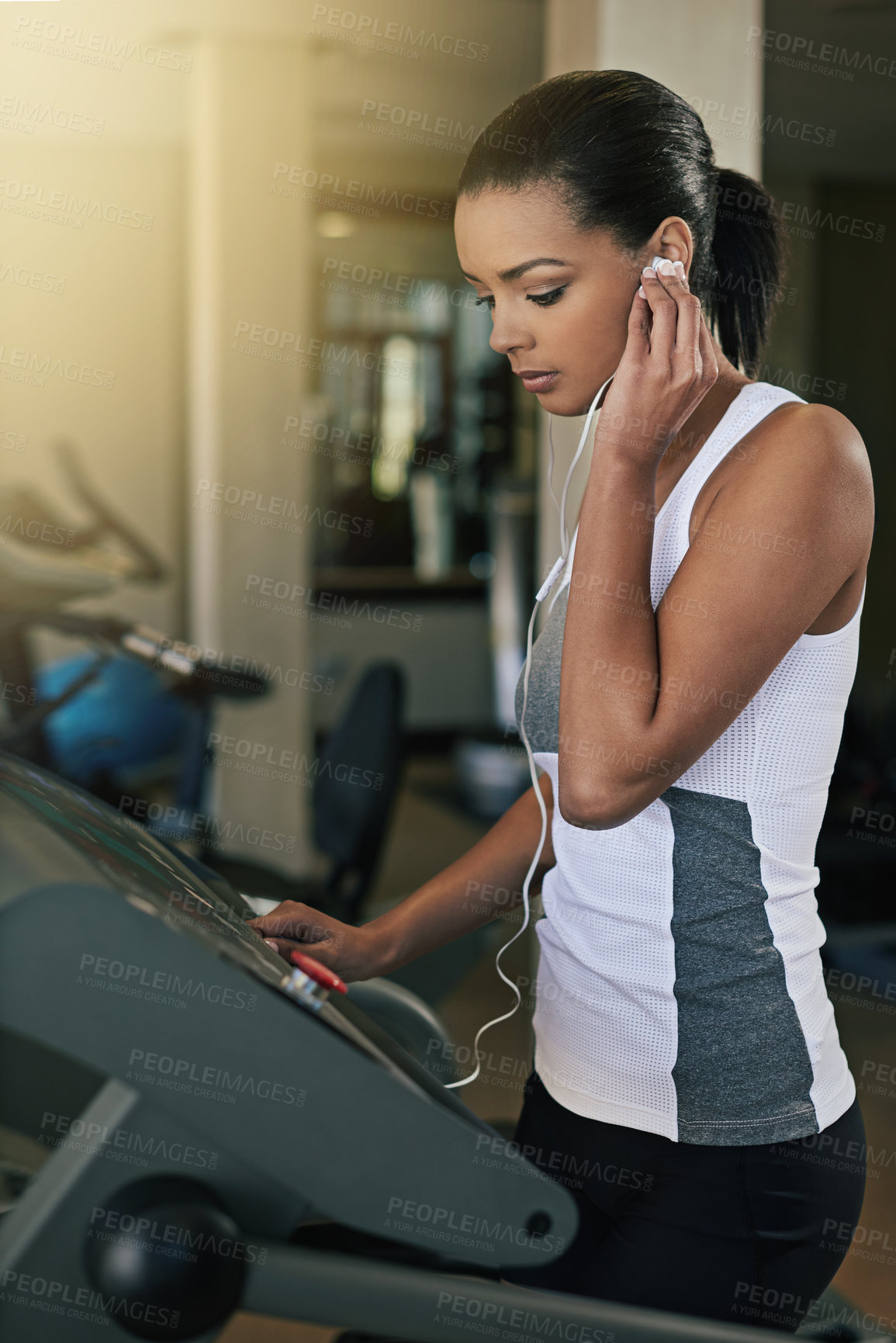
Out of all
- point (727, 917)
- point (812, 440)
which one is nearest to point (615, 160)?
point (812, 440)

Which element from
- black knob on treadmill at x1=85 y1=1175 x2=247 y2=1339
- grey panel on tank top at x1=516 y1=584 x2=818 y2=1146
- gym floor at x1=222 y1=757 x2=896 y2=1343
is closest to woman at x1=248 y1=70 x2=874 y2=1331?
grey panel on tank top at x1=516 y1=584 x2=818 y2=1146

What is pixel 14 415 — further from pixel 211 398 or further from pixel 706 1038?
pixel 706 1038

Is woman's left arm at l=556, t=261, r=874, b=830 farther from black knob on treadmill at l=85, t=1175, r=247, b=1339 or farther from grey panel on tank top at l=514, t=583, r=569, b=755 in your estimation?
black knob on treadmill at l=85, t=1175, r=247, b=1339

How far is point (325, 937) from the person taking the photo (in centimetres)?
100

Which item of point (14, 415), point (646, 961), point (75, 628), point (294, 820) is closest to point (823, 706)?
point (646, 961)

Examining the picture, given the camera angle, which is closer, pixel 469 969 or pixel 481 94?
pixel 469 969

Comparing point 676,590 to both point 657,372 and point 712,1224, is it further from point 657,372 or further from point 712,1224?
point 712,1224

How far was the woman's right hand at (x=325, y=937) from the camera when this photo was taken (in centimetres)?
97

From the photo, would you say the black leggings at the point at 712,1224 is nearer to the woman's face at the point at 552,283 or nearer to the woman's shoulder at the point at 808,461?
the woman's shoulder at the point at 808,461

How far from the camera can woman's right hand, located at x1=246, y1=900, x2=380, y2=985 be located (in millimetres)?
968

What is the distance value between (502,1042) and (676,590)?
215 cm

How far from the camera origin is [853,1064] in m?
2.87

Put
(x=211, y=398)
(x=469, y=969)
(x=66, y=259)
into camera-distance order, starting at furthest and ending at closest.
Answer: (x=66, y=259), (x=211, y=398), (x=469, y=969)

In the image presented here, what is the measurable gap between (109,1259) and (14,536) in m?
2.73
